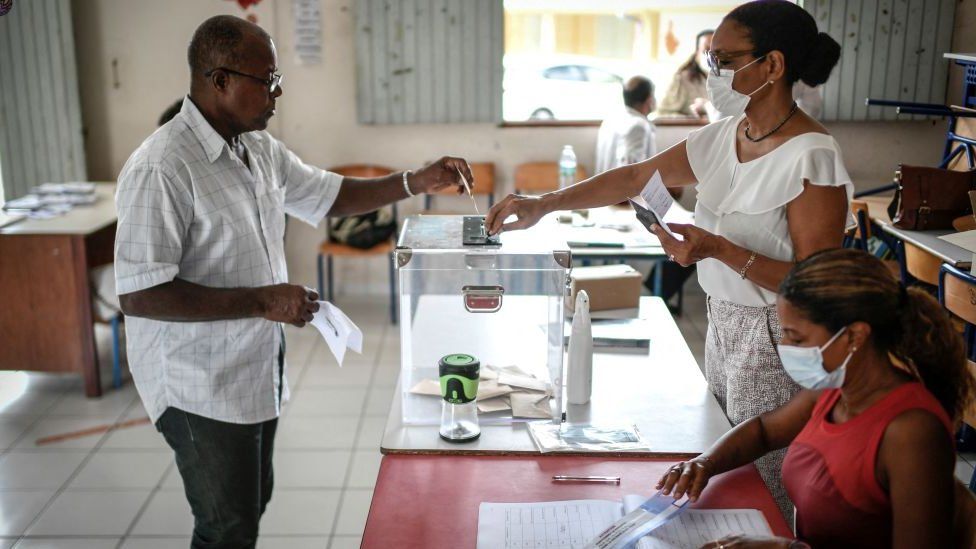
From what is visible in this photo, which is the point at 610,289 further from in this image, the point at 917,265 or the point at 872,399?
the point at 917,265

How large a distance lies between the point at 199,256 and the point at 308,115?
394 cm

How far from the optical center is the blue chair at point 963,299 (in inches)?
116

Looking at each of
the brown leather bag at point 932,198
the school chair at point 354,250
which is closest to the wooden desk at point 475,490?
the brown leather bag at point 932,198

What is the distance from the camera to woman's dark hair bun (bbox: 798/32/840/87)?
6.39ft

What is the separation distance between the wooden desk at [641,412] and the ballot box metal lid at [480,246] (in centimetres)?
37

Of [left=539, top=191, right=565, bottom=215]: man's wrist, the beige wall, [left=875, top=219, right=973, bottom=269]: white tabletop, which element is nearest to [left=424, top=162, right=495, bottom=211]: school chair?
the beige wall

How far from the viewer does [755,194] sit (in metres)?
1.96

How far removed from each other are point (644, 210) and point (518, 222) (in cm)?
41

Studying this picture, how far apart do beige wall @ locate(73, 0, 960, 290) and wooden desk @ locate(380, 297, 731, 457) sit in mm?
3485

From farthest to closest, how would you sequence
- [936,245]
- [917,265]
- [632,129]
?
1. [632,129]
2. [917,265]
3. [936,245]

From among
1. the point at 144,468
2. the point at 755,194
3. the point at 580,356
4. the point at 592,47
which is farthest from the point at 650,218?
the point at 592,47

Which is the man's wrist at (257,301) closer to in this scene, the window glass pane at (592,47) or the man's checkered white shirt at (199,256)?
the man's checkered white shirt at (199,256)

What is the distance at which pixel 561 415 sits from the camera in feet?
6.63

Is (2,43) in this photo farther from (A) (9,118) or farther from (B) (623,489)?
(B) (623,489)
